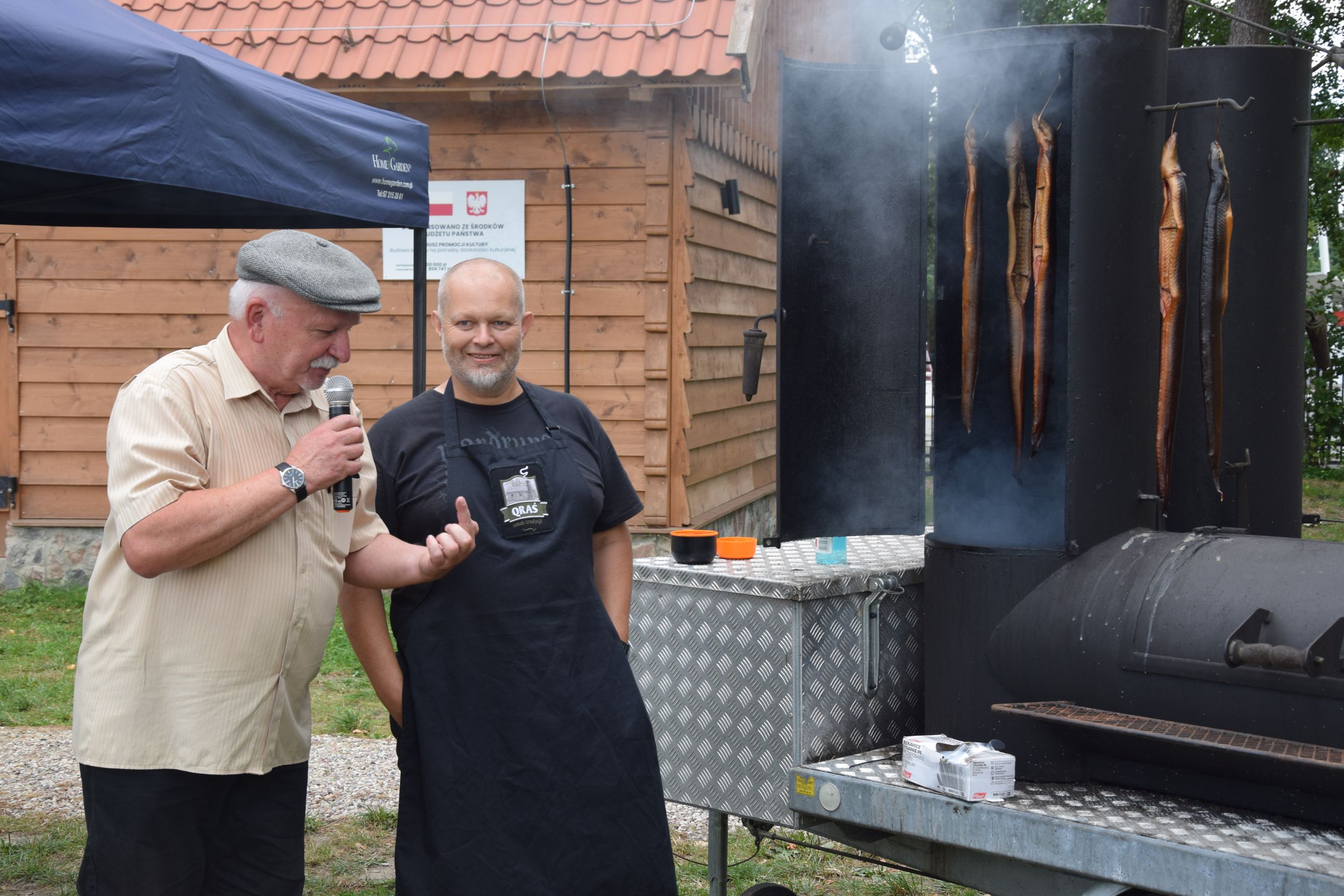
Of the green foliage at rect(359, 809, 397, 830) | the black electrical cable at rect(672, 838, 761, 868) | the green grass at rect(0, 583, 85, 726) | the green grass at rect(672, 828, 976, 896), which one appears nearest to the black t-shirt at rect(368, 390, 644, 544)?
the green grass at rect(672, 828, 976, 896)

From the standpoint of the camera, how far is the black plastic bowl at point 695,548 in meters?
3.56

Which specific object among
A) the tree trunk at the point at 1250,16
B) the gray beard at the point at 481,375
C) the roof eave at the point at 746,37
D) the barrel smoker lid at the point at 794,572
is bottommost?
the barrel smoker lid at the point at 794,572

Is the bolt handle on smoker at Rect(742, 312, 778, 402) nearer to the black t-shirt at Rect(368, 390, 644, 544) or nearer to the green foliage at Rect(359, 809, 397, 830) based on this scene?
the black t-shirt at Rect(368, 390, 644, 544)

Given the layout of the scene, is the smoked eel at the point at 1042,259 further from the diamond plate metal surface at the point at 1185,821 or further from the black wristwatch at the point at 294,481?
the black wristwatch at the point at 294,481

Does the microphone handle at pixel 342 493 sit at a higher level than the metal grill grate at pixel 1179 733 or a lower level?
higher

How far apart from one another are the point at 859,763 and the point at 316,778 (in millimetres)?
2972

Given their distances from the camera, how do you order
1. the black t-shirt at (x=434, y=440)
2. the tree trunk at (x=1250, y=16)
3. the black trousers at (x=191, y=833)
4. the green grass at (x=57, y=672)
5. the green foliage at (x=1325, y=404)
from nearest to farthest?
the black trousers at (x=191, y=833)
the black t-shirt at (x=434, y=440)
the green grass at (x=57, y=672)
the tree trunk at (x=1250, y=16)
the green foliage at (x=1325, y=404)

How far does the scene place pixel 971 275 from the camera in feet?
9.90

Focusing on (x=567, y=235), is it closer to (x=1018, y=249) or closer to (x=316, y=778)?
(x=316, y=778)

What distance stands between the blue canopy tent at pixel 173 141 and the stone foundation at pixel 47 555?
4.39 metres

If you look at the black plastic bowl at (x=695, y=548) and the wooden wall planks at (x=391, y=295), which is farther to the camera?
the wooden wall planks at (x=391, y=295)

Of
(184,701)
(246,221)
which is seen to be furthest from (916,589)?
(246,221)

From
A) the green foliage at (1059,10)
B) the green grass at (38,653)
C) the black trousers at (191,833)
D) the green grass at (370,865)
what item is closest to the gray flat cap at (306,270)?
the black trousers at (191,833)

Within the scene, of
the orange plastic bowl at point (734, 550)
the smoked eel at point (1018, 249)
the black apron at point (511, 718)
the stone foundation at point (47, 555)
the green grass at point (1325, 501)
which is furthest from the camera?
the green grass at point (1325, 501)
